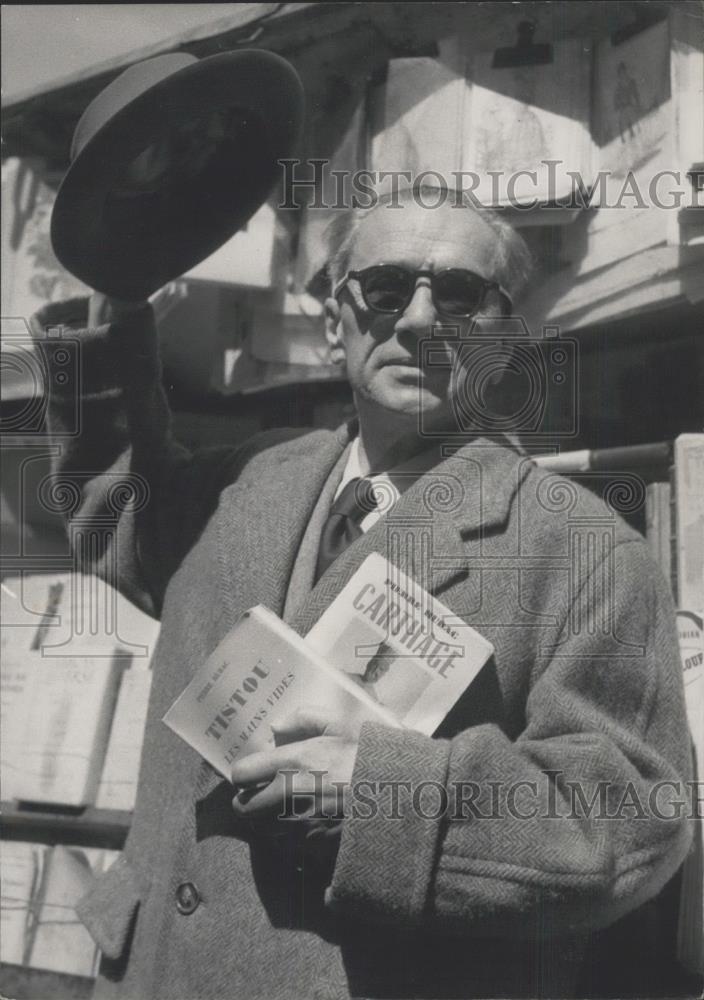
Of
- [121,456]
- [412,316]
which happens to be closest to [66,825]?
[121,456]

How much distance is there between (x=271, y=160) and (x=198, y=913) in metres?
1.34

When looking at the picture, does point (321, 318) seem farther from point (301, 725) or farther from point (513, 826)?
point (513, 826)

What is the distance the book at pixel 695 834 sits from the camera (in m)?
1.72

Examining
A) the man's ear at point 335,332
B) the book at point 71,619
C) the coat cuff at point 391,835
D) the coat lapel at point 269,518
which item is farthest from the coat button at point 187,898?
the man's ear at point 335,332

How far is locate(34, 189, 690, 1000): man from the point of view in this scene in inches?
53.6

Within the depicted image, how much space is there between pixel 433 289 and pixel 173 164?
0.54m

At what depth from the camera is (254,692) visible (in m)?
1.45

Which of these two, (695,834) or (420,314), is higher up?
(420,314)

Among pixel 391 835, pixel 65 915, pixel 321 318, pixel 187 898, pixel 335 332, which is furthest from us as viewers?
pixel 321 318

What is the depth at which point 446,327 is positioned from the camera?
175cm

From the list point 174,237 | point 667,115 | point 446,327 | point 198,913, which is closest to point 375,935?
point 198,913

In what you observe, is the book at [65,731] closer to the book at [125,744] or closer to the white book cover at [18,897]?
A: the book at [125,744]

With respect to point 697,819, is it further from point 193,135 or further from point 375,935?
point 193,135

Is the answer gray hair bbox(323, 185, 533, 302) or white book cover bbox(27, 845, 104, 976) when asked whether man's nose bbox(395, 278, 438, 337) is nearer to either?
gray hair bbox(323, 185, 533, 302)
